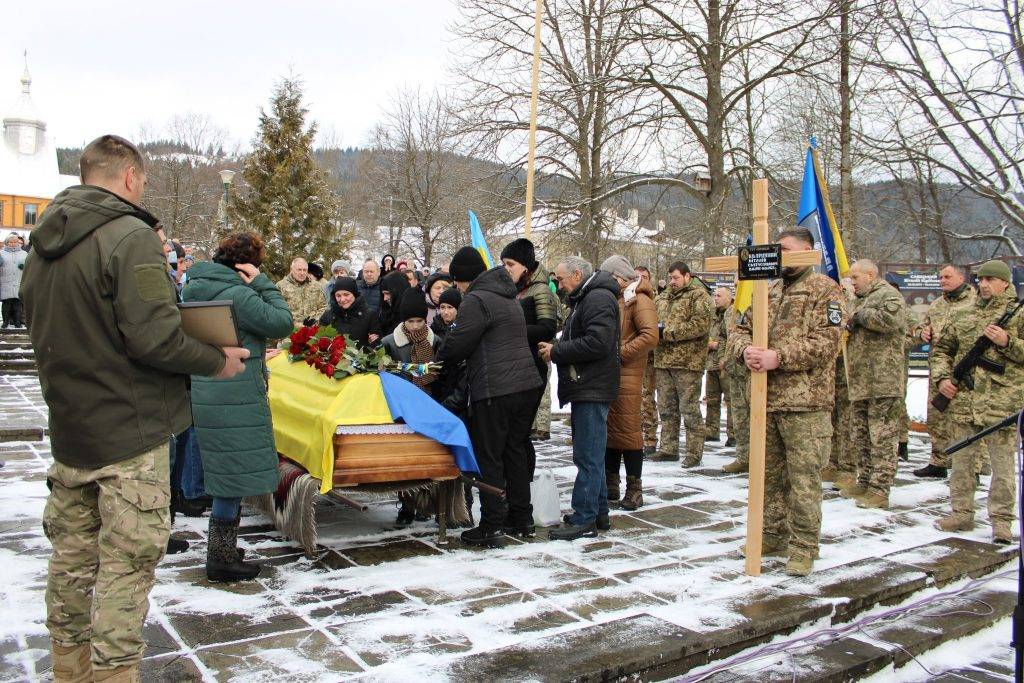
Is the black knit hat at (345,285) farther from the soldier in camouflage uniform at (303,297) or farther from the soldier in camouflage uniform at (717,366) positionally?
the soldier in camouflage uniform at (717,366)

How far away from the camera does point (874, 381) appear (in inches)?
294

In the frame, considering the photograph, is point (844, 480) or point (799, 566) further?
point (844, 480)

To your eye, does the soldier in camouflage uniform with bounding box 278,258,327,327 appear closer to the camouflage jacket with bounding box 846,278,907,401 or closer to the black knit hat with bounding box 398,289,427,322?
the black knit hat with bounding box 398,289,427,322

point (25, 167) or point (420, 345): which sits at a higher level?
point (25, 167)

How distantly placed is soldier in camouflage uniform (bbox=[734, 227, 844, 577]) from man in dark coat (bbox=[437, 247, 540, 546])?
1.53m

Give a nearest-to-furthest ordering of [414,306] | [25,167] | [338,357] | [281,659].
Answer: [281,659], [338,357], [414,306], [25,167]

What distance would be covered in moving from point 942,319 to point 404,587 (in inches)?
206

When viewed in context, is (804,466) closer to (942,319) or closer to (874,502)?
→ (874,502)

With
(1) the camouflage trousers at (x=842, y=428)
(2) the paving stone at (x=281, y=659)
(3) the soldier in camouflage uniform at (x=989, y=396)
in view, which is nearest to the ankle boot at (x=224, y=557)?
(2) the paving stone at (x=281, y=659)

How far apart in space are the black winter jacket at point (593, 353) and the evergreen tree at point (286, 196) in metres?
15.4

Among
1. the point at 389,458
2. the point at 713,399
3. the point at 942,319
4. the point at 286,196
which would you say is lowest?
the point at 713,399

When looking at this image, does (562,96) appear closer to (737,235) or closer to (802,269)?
(737,235)

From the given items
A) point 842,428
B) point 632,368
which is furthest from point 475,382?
point 842,428

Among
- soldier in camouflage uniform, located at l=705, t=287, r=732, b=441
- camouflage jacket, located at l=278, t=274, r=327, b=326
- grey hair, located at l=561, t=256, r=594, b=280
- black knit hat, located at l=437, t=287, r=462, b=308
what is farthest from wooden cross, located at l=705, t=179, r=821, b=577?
camouflage jacket, located at l=278, t=274, r=327, b=326
